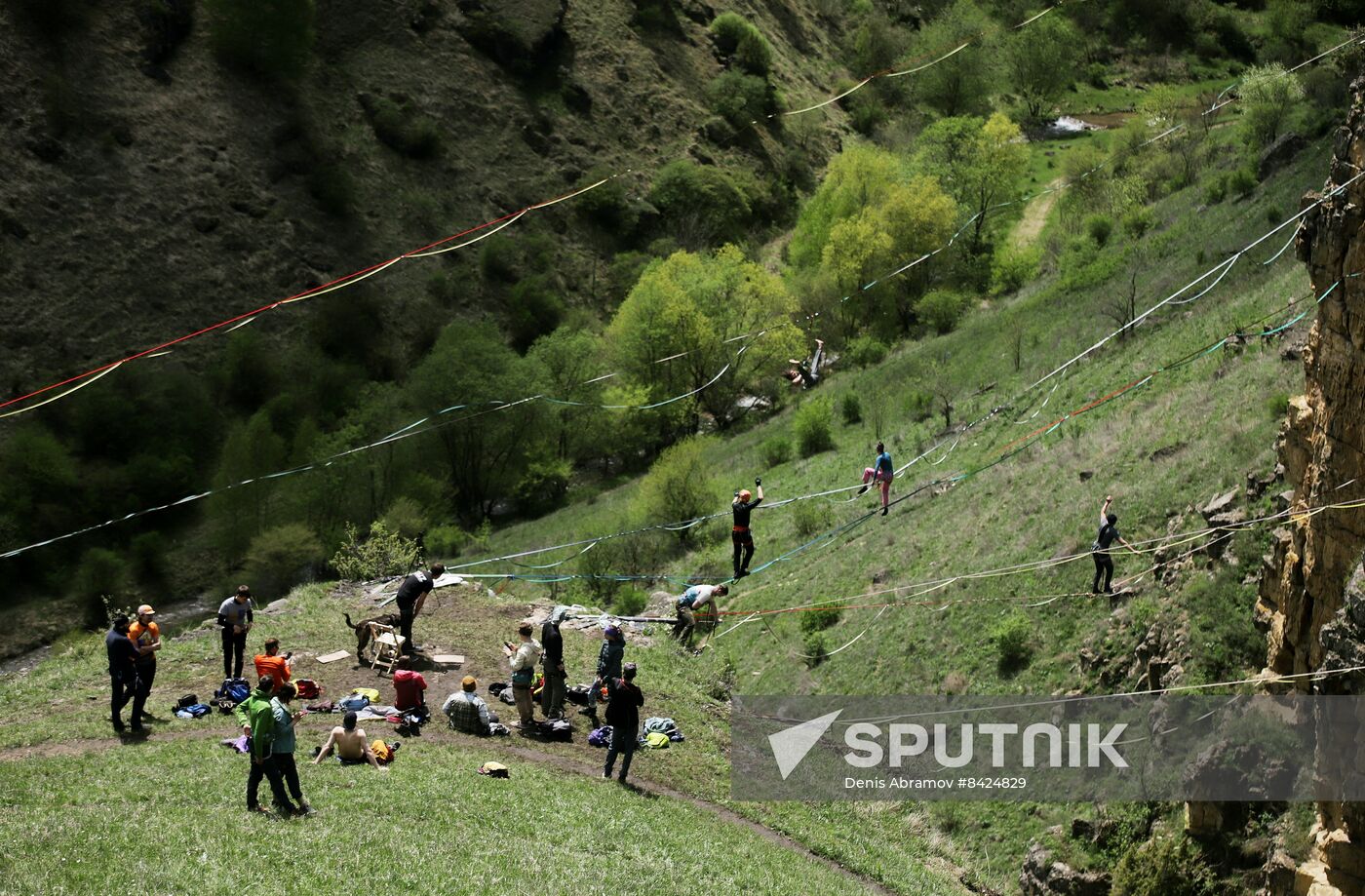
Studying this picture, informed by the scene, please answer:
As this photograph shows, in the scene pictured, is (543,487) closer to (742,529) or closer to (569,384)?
(569,384)

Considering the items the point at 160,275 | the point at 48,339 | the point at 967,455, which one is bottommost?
the point at 967,455

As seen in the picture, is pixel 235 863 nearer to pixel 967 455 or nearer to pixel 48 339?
pixel 967 455

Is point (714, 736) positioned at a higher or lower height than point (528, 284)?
lower

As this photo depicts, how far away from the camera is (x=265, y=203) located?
70.2 meters

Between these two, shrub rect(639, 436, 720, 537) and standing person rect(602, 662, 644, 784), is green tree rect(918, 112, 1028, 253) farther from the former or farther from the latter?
standing person rect(602, 662, 644, 784)

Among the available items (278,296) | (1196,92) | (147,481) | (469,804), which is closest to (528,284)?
(278,296)

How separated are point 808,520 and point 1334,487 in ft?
65.7

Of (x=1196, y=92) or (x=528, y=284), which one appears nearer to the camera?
(x=528, y=284)

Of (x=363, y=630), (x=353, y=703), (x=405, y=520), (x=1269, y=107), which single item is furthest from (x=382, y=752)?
(x=1269, y=107)

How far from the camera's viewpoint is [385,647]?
21.0 m

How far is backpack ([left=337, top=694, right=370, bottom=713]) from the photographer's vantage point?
18781mm

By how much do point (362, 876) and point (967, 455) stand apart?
24.9 metres

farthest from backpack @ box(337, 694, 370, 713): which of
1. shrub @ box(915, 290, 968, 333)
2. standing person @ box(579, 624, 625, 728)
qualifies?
shrub @ box(915, 290, 968, 333)

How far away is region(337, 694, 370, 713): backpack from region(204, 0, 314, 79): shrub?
6540 cm
